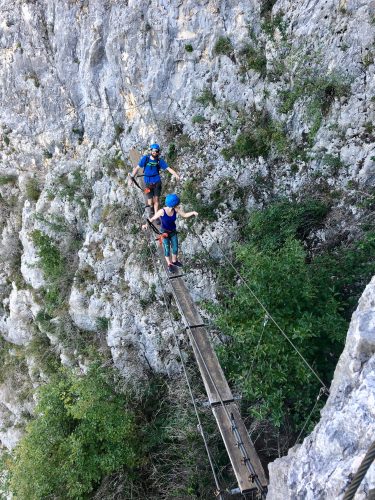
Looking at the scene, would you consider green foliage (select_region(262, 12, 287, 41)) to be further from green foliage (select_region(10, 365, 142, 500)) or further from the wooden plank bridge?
green foliage (select_region(10, 365, 142, 500))

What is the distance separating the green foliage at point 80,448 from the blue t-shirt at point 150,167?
200 inches

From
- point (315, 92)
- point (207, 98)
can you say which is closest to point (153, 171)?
point (207, 98)

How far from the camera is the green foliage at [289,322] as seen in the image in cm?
604

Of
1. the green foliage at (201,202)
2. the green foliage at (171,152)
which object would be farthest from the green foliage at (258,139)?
the green foliage at (171,152)

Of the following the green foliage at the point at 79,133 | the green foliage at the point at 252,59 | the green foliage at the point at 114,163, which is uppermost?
the green foliage at the point at 79,133

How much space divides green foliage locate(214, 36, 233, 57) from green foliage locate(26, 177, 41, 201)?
8981 mm

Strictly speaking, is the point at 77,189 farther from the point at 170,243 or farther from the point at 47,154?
the point at 170,243

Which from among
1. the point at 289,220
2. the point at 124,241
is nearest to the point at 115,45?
the point at 124,241

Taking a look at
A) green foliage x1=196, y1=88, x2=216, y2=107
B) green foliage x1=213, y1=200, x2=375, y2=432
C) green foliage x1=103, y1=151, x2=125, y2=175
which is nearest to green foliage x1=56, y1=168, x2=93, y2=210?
green foliage x1=103, y1=151, x2=125, y2=175

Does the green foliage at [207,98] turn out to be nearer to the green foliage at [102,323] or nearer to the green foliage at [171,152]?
the green foliage at [171,152]

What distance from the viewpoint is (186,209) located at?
417 inches

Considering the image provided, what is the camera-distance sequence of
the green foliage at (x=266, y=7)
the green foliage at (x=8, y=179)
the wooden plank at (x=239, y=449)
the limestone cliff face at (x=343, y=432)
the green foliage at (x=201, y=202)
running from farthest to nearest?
the green foliage at (x=8, y=179)
the green foliage at (x=266, y=7)
the green foliage at (x=201, y=202)
the wooden plank at (x=239, y=449)
the limestone cliff face at (x=343, y=432)

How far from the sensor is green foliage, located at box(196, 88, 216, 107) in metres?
11.3

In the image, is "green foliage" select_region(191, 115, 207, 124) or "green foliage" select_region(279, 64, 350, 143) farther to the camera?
"green foliage" select_region(191, 115, 207, 124)
